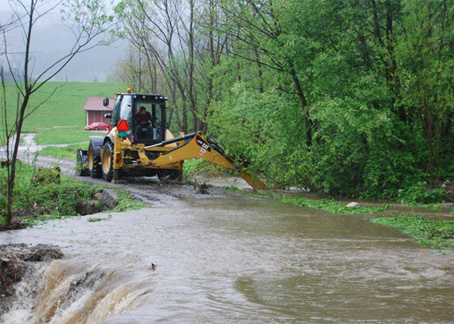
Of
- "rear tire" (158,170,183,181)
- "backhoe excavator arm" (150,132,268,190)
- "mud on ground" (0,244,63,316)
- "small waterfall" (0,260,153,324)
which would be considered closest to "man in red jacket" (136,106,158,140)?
"rear tire" (158,170,183,181)

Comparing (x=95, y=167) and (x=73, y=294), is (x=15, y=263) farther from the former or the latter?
(x=95, y=167)

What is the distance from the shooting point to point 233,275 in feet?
25.2

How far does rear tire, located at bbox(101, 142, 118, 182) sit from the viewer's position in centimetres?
2066

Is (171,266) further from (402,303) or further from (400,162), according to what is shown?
(400,162)

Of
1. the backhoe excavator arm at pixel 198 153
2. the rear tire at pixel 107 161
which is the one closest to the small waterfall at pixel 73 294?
the backhoe excavator arm at pixel 198 153

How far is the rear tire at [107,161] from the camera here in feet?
67.8

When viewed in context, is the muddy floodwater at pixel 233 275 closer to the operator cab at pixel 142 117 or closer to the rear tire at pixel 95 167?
the operator cab at pixel 142 117

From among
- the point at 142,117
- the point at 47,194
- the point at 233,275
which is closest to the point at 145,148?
the point at 142,117

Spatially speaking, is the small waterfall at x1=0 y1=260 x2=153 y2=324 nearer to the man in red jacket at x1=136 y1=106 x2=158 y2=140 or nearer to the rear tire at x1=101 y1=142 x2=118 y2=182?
the rear tire at x1=101 y1=142 x2=118 y2=182

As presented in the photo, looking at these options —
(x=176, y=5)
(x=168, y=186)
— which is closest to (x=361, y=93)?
(x=168, y=186)

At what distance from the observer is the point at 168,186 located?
65.1 feet

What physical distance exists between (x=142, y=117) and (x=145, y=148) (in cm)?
158

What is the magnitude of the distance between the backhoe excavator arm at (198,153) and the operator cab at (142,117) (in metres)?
1.70

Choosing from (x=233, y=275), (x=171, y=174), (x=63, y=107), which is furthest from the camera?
(x=63, y=107)
